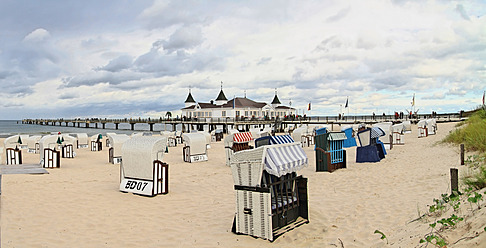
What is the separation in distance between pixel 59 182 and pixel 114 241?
21.3 ft

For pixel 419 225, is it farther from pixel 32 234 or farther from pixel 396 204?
pixel 32 234

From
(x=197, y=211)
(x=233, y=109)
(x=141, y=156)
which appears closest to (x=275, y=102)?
(x=233, y=109)

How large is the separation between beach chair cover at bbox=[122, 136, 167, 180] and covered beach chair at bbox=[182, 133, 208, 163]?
278 inches

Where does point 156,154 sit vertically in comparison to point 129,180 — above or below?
above

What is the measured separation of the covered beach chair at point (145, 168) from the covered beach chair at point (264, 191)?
3.95m

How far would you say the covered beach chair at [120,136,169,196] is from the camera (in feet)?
30.3

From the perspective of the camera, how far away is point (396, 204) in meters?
7.14

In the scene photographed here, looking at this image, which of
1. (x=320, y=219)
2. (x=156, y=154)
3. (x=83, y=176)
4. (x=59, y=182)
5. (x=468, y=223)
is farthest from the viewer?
(x=83, y=176)

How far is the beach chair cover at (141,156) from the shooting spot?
934 cm

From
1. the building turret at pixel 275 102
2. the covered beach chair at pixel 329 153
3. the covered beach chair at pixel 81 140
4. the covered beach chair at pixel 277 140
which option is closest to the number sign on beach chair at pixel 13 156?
the covered beach chair at pixel 277 140

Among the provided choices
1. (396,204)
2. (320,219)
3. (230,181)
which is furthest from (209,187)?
(396,204)

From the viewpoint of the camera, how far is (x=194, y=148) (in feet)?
56.5

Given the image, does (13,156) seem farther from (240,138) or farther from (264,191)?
(264,191)

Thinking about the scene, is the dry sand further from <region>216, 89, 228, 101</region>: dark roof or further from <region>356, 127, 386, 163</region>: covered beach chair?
<region>216, 89, 228, 101</region>: dark roof
